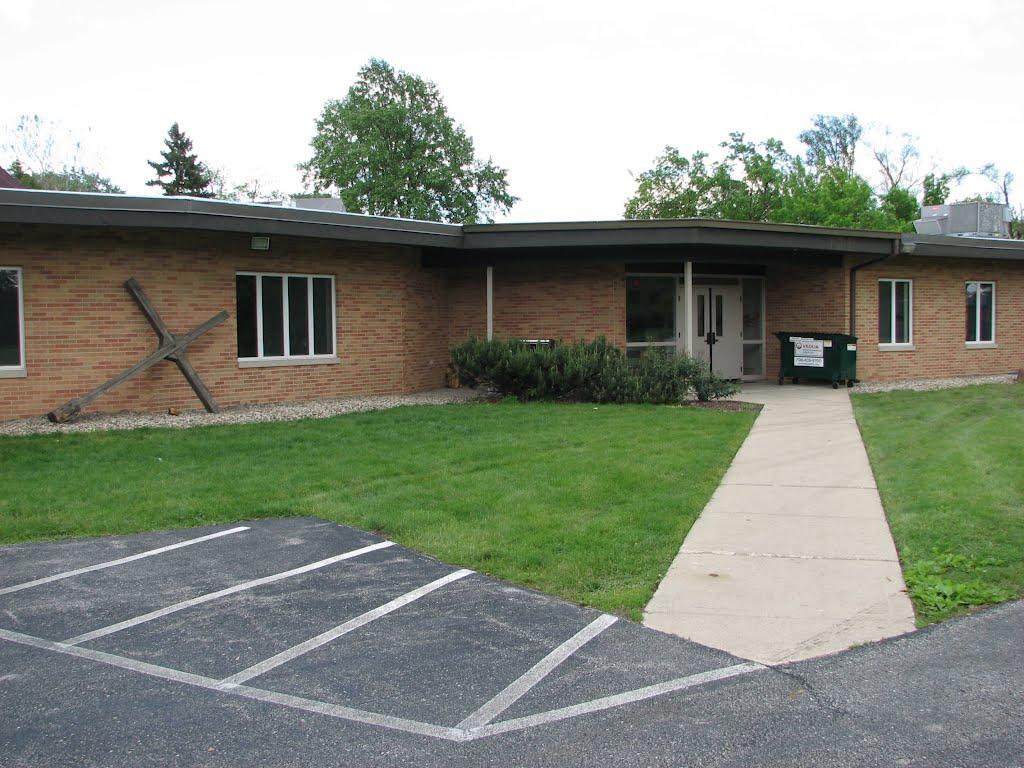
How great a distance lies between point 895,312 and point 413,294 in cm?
1032

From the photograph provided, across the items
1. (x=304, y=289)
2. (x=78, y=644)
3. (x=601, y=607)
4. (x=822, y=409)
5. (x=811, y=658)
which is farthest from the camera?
(x=304, y=289)

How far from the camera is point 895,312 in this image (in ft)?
65.9

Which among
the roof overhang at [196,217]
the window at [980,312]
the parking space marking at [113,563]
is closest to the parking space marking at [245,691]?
the parking space marking at [113,563]

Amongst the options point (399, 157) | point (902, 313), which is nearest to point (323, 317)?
point (902, 313)

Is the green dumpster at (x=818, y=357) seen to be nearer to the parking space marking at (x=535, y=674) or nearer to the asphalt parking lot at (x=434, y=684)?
the asphalt parking lot at (x=434, y=684)

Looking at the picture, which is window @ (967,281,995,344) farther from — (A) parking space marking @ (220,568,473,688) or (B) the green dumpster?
(A) parking space marking @ (220,568,473,688)

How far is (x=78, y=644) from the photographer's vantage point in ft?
15.9

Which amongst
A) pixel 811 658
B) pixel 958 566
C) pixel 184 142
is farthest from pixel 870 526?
pixel 184 142

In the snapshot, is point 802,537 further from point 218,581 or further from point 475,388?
point 475,388

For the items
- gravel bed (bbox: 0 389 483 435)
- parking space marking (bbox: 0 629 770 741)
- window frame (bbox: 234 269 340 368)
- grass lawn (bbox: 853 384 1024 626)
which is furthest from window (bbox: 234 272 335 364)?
parking space marking (bbox: 0 629 770 741)

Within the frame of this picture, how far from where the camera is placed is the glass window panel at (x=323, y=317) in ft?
52.8

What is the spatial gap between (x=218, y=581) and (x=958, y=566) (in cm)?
464

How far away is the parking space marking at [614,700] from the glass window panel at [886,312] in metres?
17.1

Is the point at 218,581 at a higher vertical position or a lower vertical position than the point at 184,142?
lower
